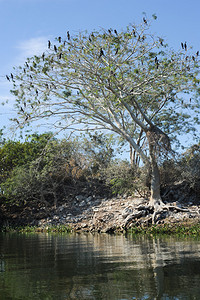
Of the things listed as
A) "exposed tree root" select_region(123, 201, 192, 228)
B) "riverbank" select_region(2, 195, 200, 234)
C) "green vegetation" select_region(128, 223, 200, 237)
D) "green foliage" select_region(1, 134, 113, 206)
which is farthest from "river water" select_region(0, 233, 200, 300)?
"green foliage" select_region(1, 134, 113, 206)

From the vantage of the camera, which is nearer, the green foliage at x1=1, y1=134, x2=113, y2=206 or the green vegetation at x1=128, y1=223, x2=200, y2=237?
the green vegetation at x1=128, y1=223, x2=200, y2=237

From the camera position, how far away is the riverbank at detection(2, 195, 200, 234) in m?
18.7

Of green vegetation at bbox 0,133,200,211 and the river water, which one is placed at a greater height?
green vegetation at bbox 0,133,200,211

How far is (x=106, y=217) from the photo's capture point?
72.0ft

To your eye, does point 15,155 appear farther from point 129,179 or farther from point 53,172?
point 129,179

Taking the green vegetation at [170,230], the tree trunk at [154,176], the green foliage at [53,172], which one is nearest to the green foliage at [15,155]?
the green foliage at [53,172]

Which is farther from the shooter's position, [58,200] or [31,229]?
[58,200]

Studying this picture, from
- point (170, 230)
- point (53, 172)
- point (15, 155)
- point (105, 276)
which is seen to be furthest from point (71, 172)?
point (105, 276)

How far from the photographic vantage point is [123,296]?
5633 millimetres

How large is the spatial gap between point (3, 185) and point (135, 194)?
913 cm

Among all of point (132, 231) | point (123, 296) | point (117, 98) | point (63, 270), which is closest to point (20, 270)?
point (63, 270)

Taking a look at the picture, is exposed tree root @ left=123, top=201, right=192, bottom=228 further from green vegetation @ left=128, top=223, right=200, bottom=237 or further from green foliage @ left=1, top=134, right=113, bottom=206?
green foliage @ left=1, top=134, right=113, bottom=206

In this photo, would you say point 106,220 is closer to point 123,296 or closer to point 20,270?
point 20,270

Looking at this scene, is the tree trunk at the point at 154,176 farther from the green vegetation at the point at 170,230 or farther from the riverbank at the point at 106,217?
the green vegetation at the point at 170,230
